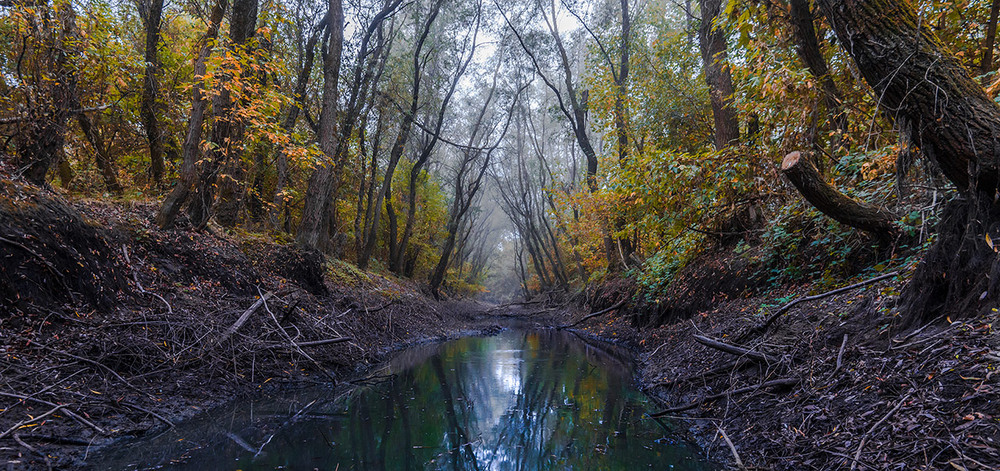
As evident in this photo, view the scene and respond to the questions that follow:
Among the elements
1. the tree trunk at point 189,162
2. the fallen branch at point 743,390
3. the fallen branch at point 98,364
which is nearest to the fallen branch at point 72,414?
A: the fallen branch at point 98,364

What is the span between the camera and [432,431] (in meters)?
4.59

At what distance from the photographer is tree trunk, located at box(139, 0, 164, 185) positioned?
28.6ft

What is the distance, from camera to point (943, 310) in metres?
3.24

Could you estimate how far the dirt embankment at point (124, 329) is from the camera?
3.52 m

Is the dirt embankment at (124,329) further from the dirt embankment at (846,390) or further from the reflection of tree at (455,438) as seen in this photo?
the dirt embankment at (846,390)

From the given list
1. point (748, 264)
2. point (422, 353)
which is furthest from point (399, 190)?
point (748, 264)

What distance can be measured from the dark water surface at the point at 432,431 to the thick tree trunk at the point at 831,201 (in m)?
2.84

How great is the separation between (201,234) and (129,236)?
158cm

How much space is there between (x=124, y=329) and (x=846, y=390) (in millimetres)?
6649

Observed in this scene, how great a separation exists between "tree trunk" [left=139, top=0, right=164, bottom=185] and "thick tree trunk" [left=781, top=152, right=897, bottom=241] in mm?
10459

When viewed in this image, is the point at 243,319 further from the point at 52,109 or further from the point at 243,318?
the point at 52,109

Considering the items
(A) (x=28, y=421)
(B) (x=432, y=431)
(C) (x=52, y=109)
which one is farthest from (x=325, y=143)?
(A) (x=28, y=421)

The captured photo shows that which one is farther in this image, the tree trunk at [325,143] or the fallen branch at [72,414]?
the tree trunk at [325,143]

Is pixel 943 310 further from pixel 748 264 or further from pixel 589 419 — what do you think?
pixel 748 264
